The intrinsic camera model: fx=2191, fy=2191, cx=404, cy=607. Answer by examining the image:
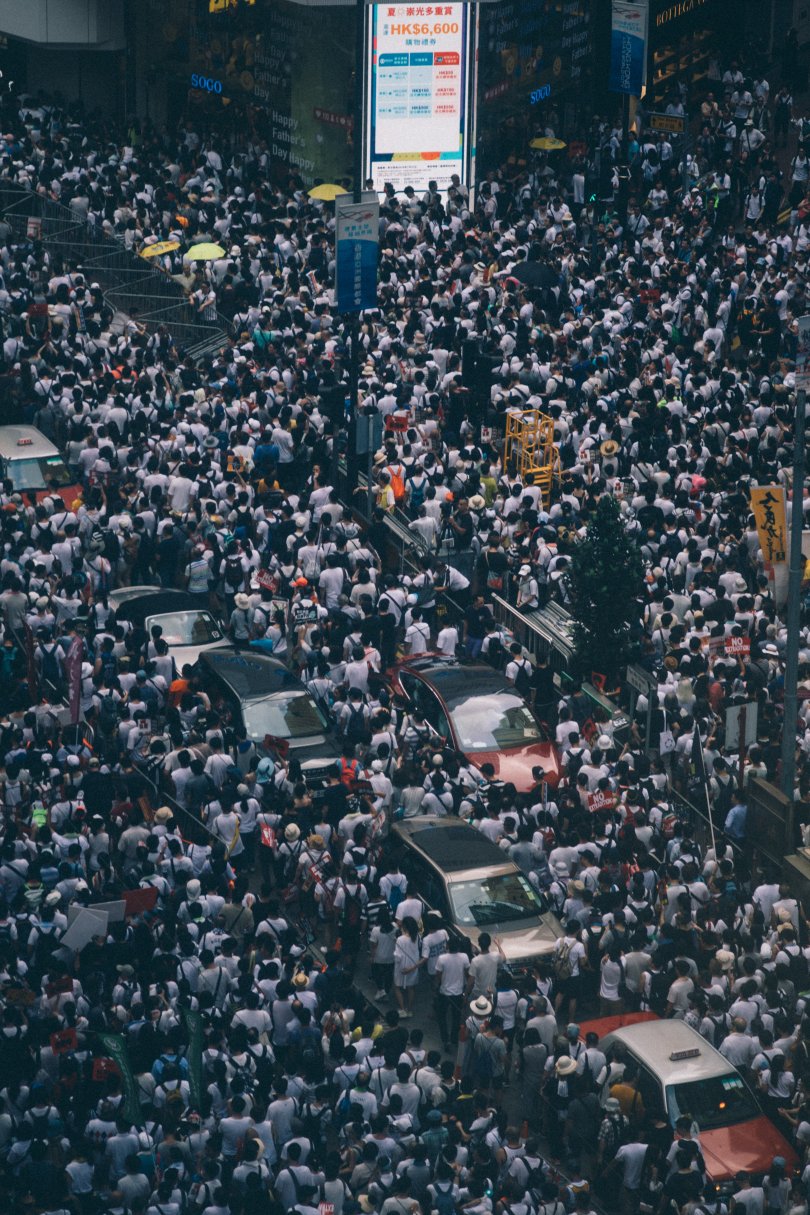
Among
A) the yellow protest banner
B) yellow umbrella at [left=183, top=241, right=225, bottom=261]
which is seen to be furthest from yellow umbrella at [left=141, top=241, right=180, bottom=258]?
the yellow protest banner

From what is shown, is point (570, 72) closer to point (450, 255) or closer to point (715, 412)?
point (450, 255)

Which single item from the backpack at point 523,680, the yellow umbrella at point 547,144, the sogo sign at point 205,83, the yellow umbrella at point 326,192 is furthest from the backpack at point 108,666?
the sogo sign at point 205,83

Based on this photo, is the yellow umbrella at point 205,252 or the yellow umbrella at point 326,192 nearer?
the yellow umbrella at point 205,252

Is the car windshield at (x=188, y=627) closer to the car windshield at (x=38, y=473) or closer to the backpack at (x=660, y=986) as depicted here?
the car windshield at (x=38, y=473)

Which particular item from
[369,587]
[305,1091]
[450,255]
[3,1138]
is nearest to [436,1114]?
[305,1091]

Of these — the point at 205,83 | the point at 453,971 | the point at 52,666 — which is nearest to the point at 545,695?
the point at 52,666

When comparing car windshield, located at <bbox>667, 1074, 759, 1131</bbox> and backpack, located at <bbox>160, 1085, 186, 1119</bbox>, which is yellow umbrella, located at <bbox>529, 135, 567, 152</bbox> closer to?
car windshield, located at <bbox>667, 1074, 759, 1131</bbox>

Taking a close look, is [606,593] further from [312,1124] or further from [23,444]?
[312,1124]
